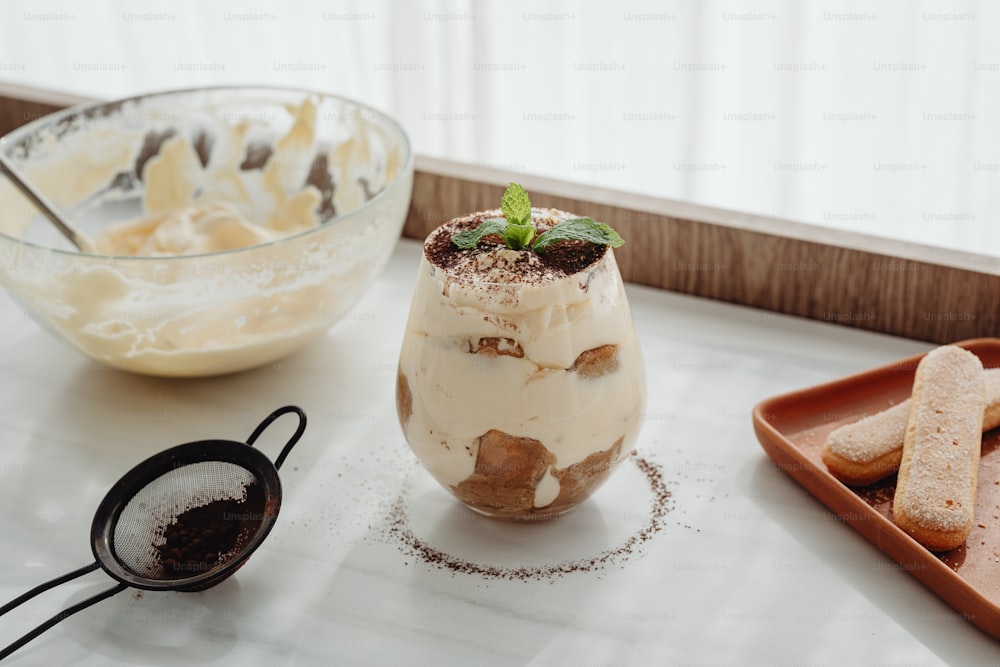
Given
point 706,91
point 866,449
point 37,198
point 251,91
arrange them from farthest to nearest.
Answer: point 706,91 → point 251,91 → point 37,198 → point 866,449

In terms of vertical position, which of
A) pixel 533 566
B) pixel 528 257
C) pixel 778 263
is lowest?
pixel 533 566

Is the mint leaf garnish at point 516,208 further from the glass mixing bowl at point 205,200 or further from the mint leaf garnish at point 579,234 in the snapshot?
the glass mixing bowl at point 205,200

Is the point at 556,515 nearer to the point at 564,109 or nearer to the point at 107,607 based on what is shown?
the point at 107,607

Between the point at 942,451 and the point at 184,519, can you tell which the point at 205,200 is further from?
the point at 942,451

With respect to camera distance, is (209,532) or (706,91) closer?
(209,532)

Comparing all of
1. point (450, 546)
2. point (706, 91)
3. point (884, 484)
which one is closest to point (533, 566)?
point (450, 546)

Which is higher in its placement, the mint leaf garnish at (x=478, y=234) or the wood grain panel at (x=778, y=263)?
the mint leaf garnish at (x=478, y=234)

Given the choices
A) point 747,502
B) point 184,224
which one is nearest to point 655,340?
point 747,502

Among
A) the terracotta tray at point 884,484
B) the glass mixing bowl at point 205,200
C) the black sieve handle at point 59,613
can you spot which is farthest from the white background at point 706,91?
the black sieve handle at point 59,613
